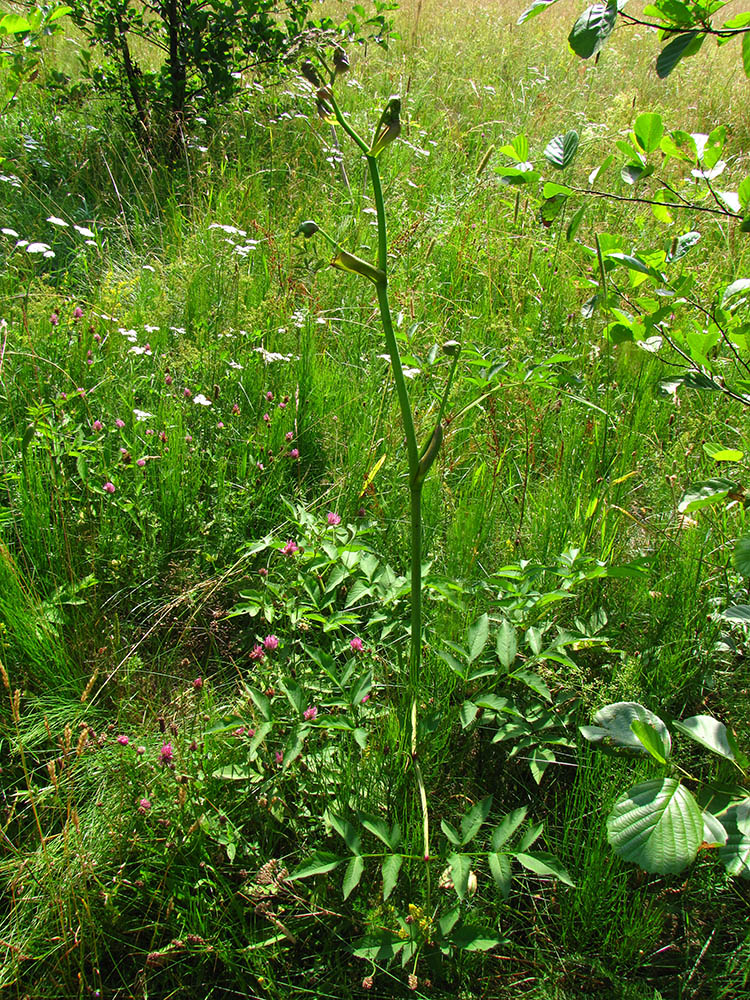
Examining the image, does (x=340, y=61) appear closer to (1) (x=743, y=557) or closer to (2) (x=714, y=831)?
(1) (x=743, y=557)

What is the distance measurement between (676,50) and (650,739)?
0.96m

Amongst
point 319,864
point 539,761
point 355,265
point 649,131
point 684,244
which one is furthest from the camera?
point 684,244

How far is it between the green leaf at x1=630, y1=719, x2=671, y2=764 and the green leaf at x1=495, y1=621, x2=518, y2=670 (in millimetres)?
467

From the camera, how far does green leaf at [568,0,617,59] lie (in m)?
0.93

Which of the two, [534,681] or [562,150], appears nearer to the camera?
[562,150]

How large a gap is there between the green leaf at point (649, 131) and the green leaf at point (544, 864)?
1.26 meters

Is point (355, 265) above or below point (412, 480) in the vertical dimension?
above

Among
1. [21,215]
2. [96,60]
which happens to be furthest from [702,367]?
[96,60]

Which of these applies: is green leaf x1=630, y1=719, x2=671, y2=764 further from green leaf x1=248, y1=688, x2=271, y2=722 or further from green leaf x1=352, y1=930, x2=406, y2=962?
green leaf x1=248, y1=688, x2=271, y2=722

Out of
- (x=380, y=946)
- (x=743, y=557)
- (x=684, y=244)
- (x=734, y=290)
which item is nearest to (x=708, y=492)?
(x=743, y=557)

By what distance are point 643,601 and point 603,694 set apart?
1.16 feet

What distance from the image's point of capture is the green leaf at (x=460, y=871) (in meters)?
1.13

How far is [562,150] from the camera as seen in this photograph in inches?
52.3

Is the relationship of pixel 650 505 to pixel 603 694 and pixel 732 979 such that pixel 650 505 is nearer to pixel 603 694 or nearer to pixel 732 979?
pixel 603 694
